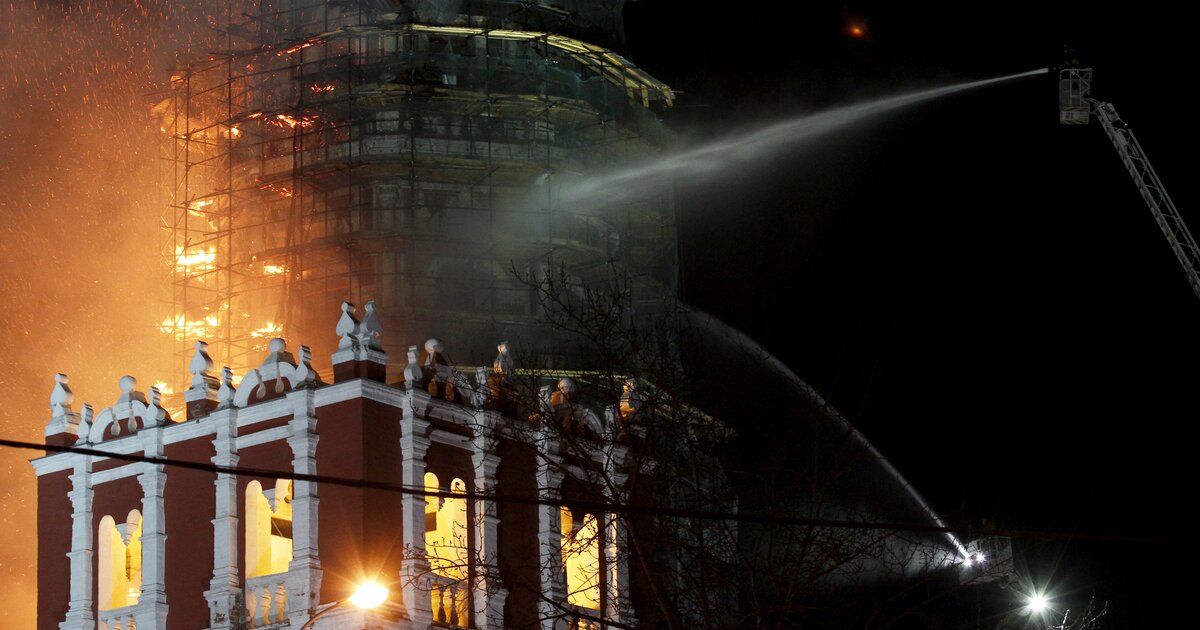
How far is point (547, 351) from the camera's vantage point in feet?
183

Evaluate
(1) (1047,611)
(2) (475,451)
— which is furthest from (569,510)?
(1) (1047,611)

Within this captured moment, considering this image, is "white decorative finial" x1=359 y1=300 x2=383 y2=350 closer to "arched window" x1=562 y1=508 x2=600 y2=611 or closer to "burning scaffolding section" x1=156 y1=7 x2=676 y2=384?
Result: "arched window" x1=562 y1=508 x2=600 y2=611

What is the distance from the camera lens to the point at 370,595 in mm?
37000

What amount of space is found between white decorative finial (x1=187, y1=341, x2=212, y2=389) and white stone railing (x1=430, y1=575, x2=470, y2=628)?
7.28 m

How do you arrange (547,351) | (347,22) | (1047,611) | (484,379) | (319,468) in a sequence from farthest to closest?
(347,22), (547,351), (1047,611), (484,379), (319,468)

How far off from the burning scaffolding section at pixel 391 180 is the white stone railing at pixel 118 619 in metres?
13.5

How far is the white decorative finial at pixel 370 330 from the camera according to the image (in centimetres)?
4300

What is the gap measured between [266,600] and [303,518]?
2.07 meters

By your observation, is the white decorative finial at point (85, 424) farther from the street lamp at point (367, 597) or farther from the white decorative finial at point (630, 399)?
the white decorative finial at point (630, 399)

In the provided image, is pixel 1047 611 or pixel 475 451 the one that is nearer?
pixel 475 451

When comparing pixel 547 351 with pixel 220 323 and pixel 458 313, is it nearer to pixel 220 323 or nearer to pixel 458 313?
pixel 458 313

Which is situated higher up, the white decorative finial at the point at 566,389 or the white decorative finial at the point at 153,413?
the white decorative finial at the point at 566,389

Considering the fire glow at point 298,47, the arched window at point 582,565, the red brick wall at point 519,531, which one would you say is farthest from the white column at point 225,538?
the fire glow at point 298,47

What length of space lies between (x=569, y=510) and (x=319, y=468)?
23.1ft
